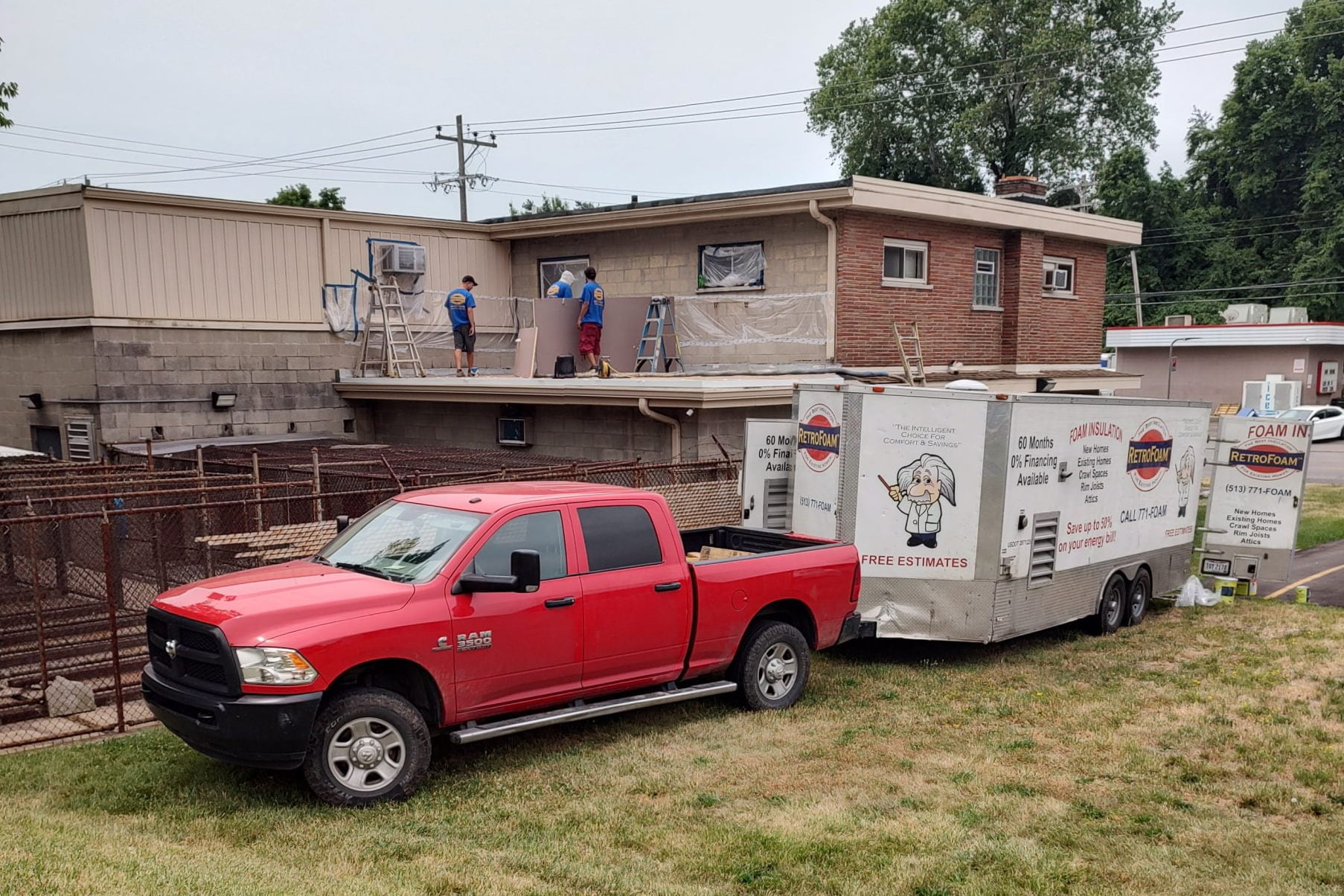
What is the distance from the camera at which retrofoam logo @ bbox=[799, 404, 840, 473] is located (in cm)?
1111

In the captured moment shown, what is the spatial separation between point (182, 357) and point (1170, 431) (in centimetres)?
1506

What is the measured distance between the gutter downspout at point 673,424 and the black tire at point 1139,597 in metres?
6.17

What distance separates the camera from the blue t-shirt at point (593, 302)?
19.6 m

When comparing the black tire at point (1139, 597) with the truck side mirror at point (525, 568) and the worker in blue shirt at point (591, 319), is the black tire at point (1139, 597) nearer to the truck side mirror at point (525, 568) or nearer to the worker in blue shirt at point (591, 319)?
the truck side mirror at point (525, 568)

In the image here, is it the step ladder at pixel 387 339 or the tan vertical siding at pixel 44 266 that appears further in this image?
the step ladder at pixel 387 339

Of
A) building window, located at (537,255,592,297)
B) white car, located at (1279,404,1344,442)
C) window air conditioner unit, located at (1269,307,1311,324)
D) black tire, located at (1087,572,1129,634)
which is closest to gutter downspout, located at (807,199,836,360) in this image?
building window, located at (537,255,592,297)

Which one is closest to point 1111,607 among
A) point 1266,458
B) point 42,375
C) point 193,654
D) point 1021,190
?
point 1266,458

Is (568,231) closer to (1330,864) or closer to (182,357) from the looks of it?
(182,357)

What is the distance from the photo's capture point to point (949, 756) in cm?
810

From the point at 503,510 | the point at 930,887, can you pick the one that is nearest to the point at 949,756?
the point at 930,887

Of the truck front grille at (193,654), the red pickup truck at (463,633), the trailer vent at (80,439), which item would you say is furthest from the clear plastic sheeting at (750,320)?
the truck front grille at (193,654)

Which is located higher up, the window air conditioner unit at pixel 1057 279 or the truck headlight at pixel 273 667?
the window air conditioner unit at pixel 1057 279

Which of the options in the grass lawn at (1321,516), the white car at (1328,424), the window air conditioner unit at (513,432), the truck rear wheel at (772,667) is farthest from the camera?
the white car at (1328,424)

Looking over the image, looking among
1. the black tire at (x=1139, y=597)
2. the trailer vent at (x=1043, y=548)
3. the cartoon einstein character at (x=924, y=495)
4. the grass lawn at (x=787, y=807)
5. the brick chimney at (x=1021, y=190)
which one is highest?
the brick chimney at (x=1021, y=190)
